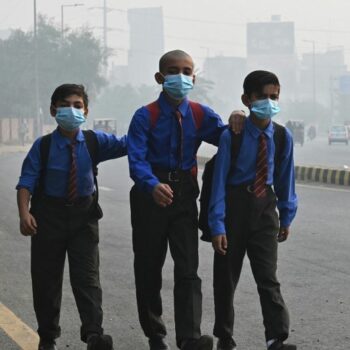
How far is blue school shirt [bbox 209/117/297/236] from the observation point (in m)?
5.34

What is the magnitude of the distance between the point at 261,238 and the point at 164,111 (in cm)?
86

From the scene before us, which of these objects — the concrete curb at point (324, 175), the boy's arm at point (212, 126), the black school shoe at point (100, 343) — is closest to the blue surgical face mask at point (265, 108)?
the boy's arm at point (212, 126)

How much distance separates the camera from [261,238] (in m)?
5.48

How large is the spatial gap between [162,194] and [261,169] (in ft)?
1.95

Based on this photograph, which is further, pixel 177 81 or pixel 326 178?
pixel 326 178

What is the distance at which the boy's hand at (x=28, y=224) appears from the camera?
5.42 m

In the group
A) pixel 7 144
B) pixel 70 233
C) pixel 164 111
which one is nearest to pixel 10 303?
pixel 70 233

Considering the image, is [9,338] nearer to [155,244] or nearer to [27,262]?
[155,244]

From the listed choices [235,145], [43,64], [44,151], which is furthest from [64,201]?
[43,64]

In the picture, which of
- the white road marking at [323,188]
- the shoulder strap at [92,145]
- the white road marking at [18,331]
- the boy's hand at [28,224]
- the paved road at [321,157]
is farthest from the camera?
the paved road at [321,157]

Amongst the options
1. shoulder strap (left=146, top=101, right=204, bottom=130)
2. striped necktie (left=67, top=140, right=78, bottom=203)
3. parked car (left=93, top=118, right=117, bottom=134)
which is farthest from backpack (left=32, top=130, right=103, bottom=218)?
parked car (left=93, top=118, right=117, bottom=134)

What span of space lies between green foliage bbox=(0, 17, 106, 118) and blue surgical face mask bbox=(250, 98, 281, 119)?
70.8 meters

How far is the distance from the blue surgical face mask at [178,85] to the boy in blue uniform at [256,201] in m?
0.31

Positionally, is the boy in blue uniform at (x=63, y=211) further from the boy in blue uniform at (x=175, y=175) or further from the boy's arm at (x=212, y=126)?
the boy's arm at (x=212, y=126)
